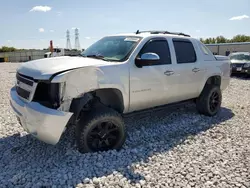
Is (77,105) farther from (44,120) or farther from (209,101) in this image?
(209,101)

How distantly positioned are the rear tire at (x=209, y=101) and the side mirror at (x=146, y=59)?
90.4 inches

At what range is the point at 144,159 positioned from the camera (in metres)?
3.69

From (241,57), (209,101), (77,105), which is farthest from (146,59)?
(241,57)

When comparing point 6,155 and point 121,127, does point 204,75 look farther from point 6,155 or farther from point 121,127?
point 6,155

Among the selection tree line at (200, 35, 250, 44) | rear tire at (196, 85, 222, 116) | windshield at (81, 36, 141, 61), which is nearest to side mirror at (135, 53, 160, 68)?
windshield at (81, 36, 141, 61)

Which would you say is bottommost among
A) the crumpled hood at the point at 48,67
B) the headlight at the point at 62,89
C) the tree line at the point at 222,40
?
the headlight at the point at 62,89

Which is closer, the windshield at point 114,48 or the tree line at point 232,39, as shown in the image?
the windshield at point 114,48

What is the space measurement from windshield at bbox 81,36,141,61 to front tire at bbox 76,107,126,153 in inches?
39.6

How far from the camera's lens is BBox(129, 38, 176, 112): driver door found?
13.8 ft

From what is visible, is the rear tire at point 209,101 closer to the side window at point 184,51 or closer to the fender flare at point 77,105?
the side window at point 184,51

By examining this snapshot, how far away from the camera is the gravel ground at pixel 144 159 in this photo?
3.08 meters

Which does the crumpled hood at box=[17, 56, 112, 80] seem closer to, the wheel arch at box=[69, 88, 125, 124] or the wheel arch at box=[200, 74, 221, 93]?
the wheel arch at box=[69, 88, 125, 124]

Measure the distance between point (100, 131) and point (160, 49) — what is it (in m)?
2.06

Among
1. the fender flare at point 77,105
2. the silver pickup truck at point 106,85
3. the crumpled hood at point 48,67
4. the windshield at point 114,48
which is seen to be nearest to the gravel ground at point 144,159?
the silver pickup truck at point 106,85
